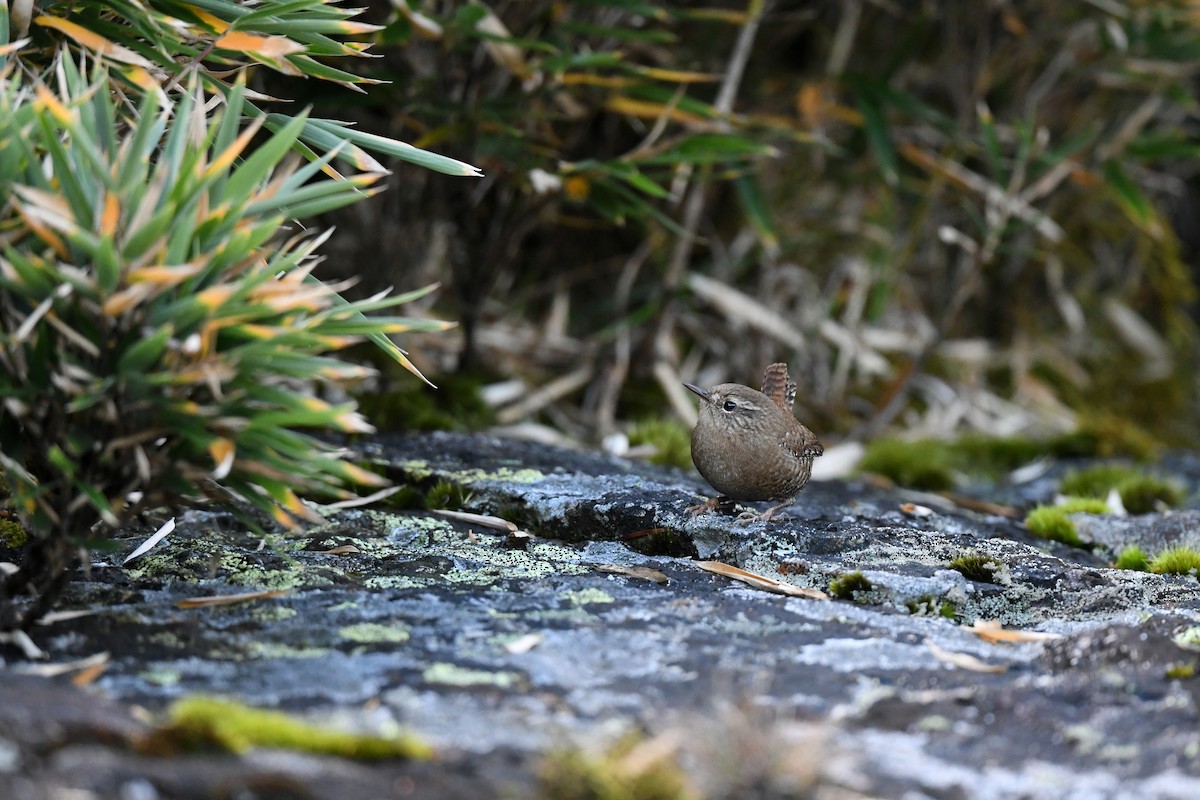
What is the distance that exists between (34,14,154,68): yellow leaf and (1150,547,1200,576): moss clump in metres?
2.80

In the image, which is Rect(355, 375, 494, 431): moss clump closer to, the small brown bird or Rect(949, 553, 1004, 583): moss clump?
the small brown bird

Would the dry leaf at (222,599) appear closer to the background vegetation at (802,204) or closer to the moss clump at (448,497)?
the moss clump at (448,497)

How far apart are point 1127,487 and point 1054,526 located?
1012 millimetres

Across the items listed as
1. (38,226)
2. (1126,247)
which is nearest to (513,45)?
(38,226)

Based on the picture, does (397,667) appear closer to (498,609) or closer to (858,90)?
(498,609)

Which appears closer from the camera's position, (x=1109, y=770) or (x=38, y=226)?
(x=1109, y=770)

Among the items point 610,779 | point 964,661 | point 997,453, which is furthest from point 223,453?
point 997,453

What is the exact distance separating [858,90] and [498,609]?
13.4 feet

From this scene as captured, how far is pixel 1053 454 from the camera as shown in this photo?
5621 millimetres

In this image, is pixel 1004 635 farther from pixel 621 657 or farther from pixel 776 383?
pixel 776 383

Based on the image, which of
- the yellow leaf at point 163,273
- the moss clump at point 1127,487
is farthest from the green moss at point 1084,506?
the yellow leaf at point 163,273

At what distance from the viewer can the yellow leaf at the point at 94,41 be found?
270 centimetres

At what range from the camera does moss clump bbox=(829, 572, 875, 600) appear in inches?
111

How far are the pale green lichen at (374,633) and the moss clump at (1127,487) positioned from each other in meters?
3.26
